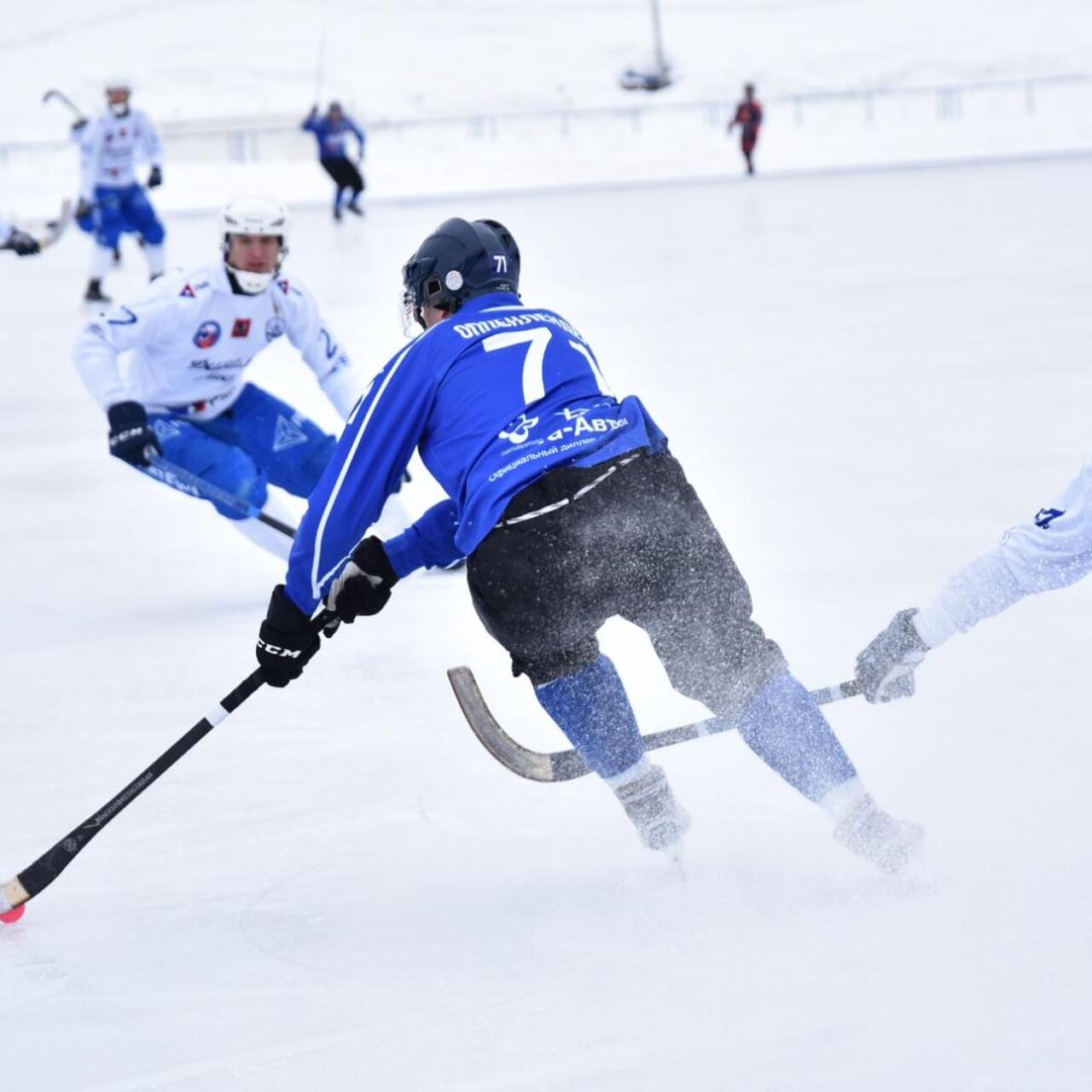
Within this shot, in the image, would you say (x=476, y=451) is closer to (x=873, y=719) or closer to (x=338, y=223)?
(x=873, y=719)

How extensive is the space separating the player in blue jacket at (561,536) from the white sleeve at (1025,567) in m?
0.30

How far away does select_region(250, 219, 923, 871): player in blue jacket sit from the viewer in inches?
98.7

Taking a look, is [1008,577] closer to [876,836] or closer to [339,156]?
[876,836]

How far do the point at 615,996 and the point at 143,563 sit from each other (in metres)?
3.02

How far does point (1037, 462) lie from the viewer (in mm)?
5398

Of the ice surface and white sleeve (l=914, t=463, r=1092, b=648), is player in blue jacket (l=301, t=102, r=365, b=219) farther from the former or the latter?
white sleeve (l=914, t=463, r=1092, b=648)

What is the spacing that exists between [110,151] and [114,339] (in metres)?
7.42

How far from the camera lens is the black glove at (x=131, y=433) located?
14.9 ft

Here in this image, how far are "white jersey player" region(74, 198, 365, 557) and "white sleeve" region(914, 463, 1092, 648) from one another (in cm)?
228

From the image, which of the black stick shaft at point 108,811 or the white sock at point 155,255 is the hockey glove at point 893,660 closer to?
the black stick shaft at point 108,811

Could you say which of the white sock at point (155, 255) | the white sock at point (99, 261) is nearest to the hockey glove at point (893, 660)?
the white sock at point (99, 261)

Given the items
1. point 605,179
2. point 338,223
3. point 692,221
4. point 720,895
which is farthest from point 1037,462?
point 605,179

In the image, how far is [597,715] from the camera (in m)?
2.60

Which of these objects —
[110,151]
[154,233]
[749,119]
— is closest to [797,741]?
[154,233]
